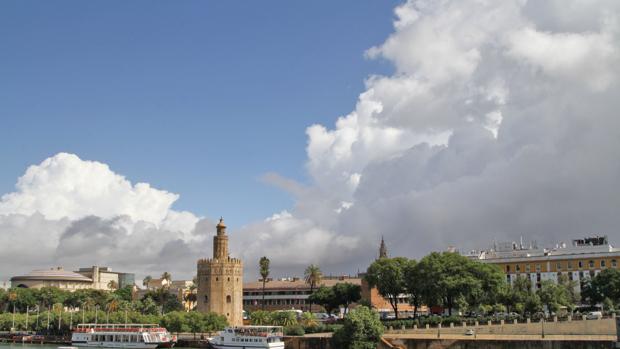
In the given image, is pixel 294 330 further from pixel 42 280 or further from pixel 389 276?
pixel 42 280

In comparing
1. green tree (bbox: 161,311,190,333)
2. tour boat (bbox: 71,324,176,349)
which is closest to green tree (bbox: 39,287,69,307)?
tour boat (bbox: 71,324,176,349)

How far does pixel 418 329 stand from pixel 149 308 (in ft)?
224

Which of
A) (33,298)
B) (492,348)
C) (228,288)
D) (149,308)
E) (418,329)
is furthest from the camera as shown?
(33,298)

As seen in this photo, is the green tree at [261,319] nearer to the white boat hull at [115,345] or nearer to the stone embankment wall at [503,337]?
the white boat hull at [115,345]

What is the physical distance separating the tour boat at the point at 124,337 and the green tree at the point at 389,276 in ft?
97.1

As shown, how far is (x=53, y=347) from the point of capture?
93375mm

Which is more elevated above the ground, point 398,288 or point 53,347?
point 398,288

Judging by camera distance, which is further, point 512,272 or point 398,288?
point 512,272

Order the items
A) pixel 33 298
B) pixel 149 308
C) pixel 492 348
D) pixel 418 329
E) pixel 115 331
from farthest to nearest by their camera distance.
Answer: pixel 33 298, pixel 149 308, pixel 115 331, pixel 418 329, pixel 492 348

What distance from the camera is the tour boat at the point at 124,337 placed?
283 feet

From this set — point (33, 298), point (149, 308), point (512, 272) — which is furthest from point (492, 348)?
point (33, 298)

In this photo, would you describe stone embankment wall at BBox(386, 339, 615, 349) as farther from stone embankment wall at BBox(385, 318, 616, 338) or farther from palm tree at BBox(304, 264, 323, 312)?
palm tree at BBox(304, 264, 323, 312)

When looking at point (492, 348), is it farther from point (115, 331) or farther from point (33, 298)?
point (33, 298)

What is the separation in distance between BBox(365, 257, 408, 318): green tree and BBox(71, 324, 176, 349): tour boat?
2961 cm
